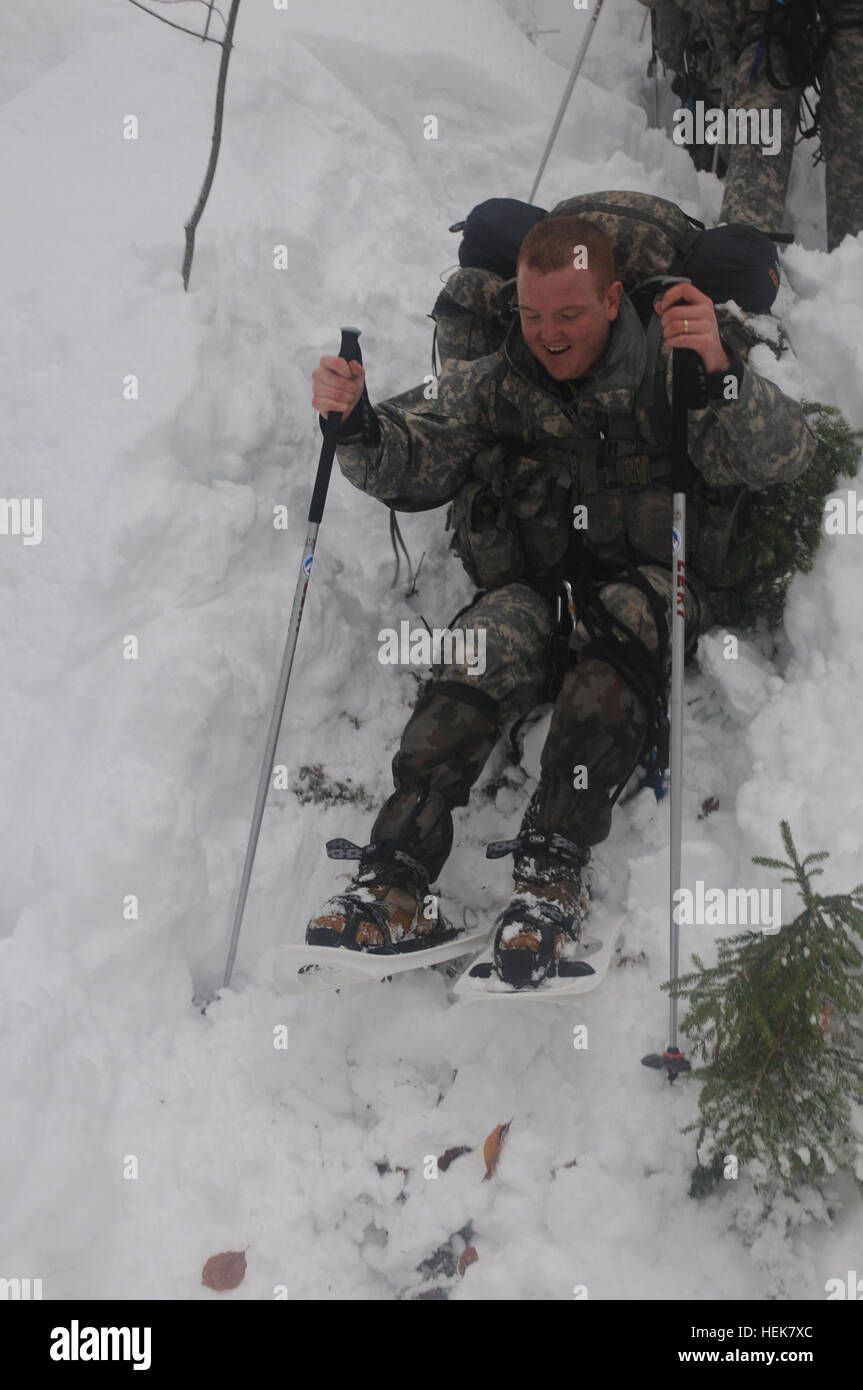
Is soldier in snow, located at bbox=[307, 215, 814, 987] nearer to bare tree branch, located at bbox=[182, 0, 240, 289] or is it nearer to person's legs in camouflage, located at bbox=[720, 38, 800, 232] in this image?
bare tree branch, located at bbox=[182, 0, 240, 289]

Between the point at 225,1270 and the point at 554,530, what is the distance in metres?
2.90

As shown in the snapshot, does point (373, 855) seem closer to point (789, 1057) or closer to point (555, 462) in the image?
point (789, 1057)

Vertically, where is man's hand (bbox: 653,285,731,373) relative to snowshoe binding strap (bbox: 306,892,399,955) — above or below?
above

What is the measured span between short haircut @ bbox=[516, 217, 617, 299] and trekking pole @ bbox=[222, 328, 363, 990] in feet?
2.27

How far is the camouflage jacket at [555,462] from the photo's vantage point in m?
3.81

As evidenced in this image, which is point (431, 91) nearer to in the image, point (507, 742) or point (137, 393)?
point (137, 393)

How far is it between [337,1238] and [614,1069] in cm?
102

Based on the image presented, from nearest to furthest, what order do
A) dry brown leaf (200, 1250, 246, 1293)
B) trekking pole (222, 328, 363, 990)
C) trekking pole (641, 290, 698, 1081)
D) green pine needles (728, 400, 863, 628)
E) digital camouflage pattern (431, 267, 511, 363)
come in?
1. dry brown leaf (200, 1250, 246, 1293)
2. trekking pole (641, 290, 698, 1081)
3. trekking pole (222, 328, 363, 990)
4. green pine needles (728, 400, 863, 628)
5. digital camouflage pattern (431, 267, 511, 363)

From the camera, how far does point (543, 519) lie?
13.6 feet

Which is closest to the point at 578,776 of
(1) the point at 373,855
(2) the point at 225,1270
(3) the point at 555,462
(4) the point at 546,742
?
(4) the point at 546,742

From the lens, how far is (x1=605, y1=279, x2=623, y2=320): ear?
368cm

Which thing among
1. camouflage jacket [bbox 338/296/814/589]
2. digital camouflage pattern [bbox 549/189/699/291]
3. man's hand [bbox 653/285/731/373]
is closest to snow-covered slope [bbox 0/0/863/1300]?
camouflage jacket [bbox 338/296/814/589]

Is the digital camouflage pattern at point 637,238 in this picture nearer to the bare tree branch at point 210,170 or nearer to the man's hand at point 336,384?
the man's hand at point 336,384

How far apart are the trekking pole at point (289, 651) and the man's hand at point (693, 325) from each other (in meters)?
1.11
